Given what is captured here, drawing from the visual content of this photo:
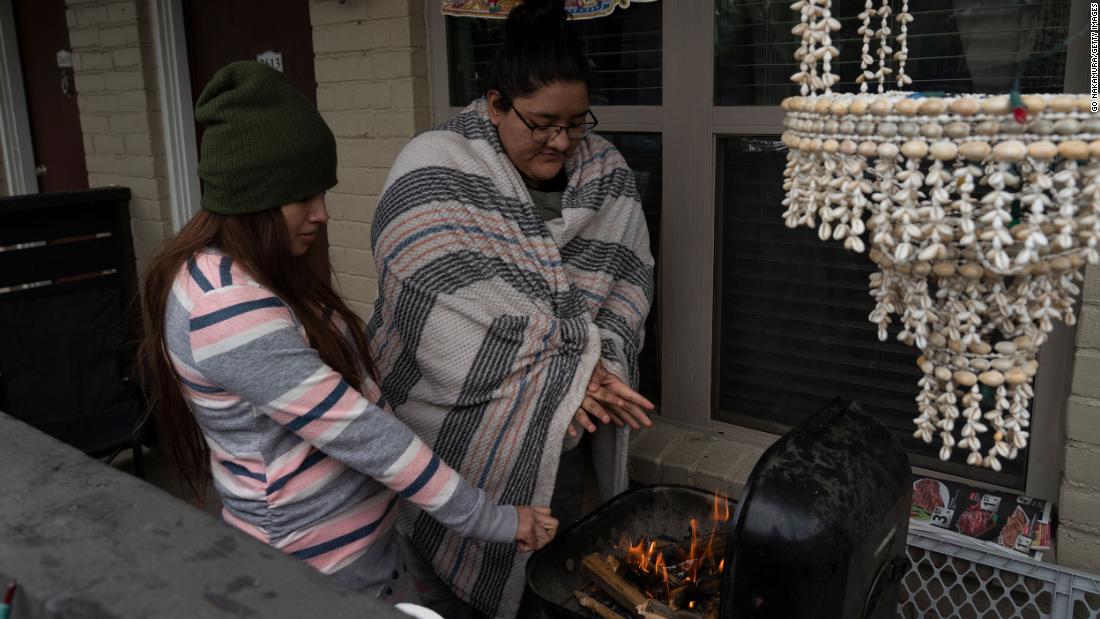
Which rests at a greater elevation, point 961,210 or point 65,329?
point 961,210

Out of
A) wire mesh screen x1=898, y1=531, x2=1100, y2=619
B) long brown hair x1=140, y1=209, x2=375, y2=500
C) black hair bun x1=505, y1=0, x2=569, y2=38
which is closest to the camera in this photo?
long brown hair x1=140, y1=209, x2=375, y2=500

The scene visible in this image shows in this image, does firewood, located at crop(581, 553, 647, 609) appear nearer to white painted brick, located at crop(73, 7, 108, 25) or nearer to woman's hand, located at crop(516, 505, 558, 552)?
woman's hand, located at crop(516, 505, 558, 552)

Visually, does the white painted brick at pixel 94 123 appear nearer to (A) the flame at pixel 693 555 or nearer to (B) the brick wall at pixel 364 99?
(B) the brick wall at pixel 364 99

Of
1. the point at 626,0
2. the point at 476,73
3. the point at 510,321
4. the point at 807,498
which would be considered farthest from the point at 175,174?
the point at 807,498

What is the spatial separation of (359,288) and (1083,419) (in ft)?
7.82

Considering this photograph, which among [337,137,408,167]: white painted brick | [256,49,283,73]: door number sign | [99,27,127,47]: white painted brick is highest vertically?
[99,27,127,47]: white painted brick

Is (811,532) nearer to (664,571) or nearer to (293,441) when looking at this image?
(664,571)

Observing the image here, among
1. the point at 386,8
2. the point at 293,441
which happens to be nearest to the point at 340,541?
the point at 293,441

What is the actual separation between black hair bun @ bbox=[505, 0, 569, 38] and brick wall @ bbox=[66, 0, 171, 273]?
278 cm

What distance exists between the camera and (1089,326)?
195 cm

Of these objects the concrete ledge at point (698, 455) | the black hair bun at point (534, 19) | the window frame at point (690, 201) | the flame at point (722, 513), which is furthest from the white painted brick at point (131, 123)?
the flame at point (722, 513)

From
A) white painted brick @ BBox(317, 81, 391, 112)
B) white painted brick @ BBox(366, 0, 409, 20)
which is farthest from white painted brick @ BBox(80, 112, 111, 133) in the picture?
white painted brick @ BBox(366, 0, 409, 20)

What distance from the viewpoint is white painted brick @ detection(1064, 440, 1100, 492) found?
2.01m

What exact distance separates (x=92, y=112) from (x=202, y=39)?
2.49 feet
